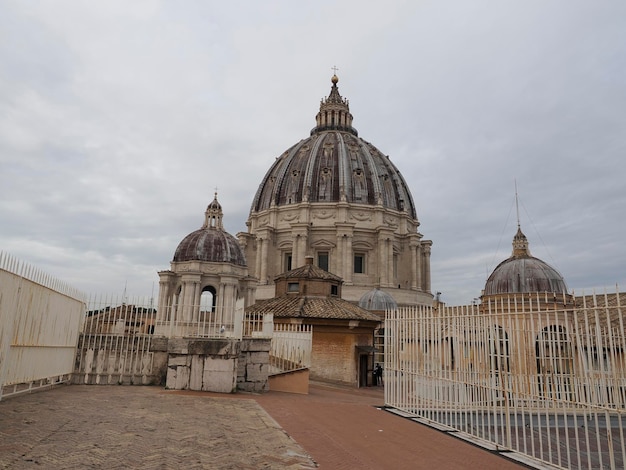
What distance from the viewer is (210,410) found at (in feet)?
31.4

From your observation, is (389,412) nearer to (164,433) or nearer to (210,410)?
(210,410)

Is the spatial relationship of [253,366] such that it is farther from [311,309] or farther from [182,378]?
[311,309]

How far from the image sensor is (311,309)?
24.1 metres

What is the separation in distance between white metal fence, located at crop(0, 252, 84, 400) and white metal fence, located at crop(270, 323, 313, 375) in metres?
6.12

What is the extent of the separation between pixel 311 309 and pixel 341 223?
101 ft

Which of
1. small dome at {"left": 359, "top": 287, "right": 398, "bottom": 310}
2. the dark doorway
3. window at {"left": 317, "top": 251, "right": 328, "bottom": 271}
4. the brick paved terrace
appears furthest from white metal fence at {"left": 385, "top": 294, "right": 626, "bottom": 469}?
window at {"left": 317, "top": 251, "right": 328, "bottom": 271}

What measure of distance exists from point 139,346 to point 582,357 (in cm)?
1131

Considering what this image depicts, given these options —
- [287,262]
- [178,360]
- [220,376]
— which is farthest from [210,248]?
[220,376]

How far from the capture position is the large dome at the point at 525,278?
110 feet

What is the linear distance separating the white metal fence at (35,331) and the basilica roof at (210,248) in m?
32.7

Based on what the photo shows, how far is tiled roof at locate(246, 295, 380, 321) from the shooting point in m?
23.2

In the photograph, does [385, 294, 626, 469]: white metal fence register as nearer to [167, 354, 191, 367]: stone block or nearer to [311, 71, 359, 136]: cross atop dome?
[167, 354, 191, 367]: stone block

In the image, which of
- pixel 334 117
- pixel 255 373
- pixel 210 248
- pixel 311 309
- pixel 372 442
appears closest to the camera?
pixel 372 442

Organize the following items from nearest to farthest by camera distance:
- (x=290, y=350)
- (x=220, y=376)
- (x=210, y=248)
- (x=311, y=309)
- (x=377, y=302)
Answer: (x=220, y=376) → (x=290, y=350) → (x=311, y=309) → (x=377, y=302) → (x=210, y=248)
